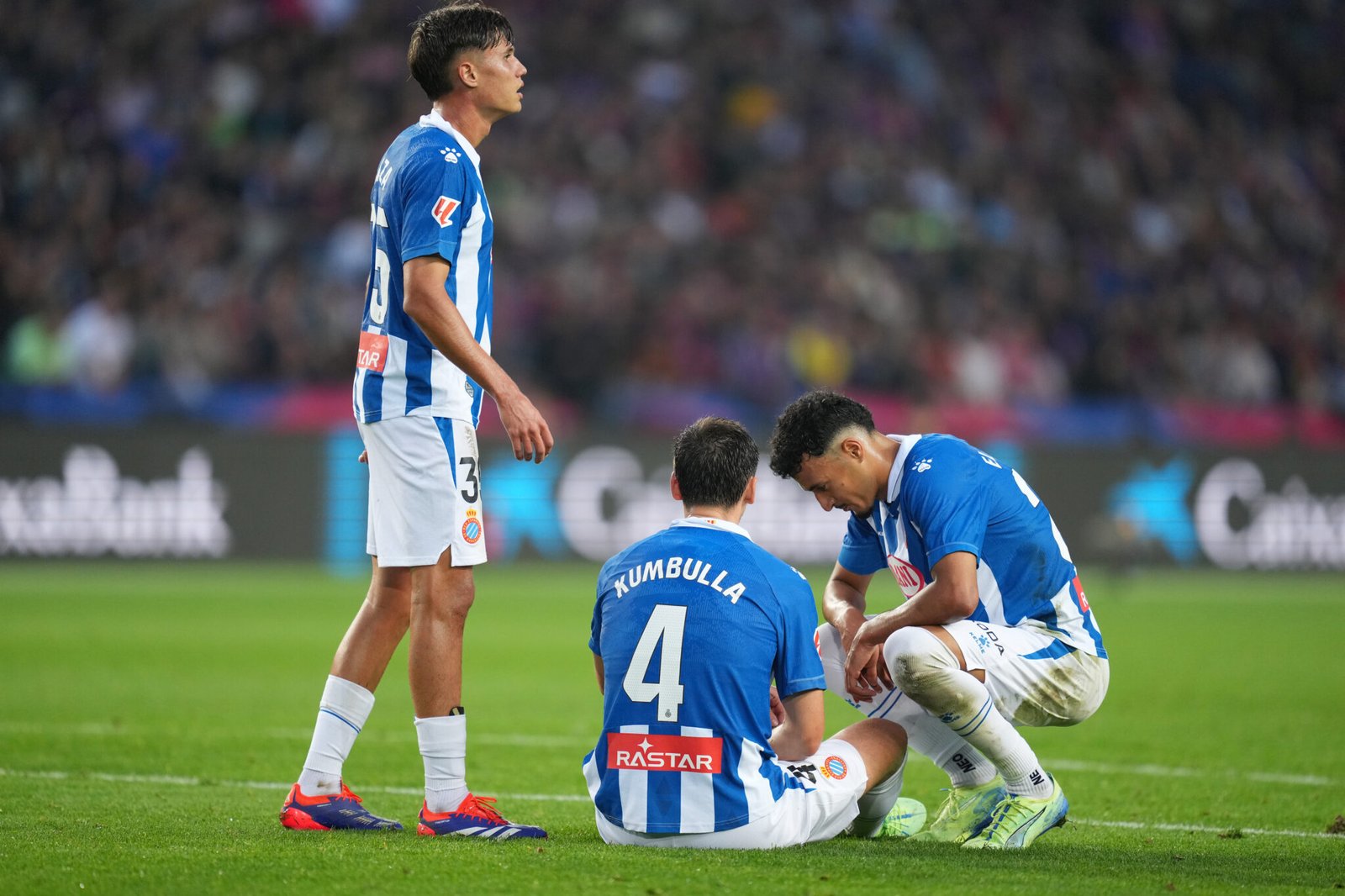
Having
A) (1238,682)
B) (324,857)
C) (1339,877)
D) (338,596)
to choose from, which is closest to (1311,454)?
(1238,682)

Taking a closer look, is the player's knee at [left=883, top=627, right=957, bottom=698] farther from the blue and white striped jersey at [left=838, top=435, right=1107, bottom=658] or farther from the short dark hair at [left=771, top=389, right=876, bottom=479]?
the short dark hair at [left=771, top=389, right=876, bottom=479]

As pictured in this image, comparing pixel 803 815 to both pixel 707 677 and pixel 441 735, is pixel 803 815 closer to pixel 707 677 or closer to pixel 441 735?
pixel 707 677

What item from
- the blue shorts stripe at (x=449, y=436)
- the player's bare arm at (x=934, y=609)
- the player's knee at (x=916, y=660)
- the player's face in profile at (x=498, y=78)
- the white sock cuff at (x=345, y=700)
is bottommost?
the white sock cuff at (x=345, y=700)

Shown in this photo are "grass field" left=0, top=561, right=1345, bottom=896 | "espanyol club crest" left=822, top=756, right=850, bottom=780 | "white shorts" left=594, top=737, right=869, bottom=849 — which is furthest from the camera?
"espanyol club crest" left=822, top=756, right=850, bottom=780

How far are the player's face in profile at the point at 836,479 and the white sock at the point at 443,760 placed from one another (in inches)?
49.8

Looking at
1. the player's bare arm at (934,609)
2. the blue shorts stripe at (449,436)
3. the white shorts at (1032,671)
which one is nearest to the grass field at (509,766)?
the white shorts at (1032,671)

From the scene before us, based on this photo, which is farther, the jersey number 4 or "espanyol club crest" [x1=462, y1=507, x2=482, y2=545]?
"espanyol club crest" [x1=462, y1=507, x2=482, y2=545]

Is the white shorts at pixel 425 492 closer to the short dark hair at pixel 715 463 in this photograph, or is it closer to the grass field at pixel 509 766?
the short dark hair at pixel 715 463

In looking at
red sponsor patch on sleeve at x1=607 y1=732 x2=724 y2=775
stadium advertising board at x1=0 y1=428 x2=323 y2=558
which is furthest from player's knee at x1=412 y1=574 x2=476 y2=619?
stadium advertising board at x1=0 y1=428 x2=323 y2=558

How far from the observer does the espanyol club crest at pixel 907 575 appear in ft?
16.3

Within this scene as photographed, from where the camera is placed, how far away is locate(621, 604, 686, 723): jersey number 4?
4.21m

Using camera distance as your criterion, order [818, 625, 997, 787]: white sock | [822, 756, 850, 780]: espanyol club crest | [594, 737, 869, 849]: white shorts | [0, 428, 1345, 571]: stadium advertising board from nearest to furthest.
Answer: [594, 737, 869, 849]: white shorts
[822, 756, 850, 780]: espanyol club crest
[818, 625, 997, 787]: white sock
[0, 428, 1345, 571]: stadium advertising board

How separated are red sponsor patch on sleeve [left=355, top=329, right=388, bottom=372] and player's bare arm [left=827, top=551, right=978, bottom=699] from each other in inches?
65.0

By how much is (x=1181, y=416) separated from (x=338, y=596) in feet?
32.2
